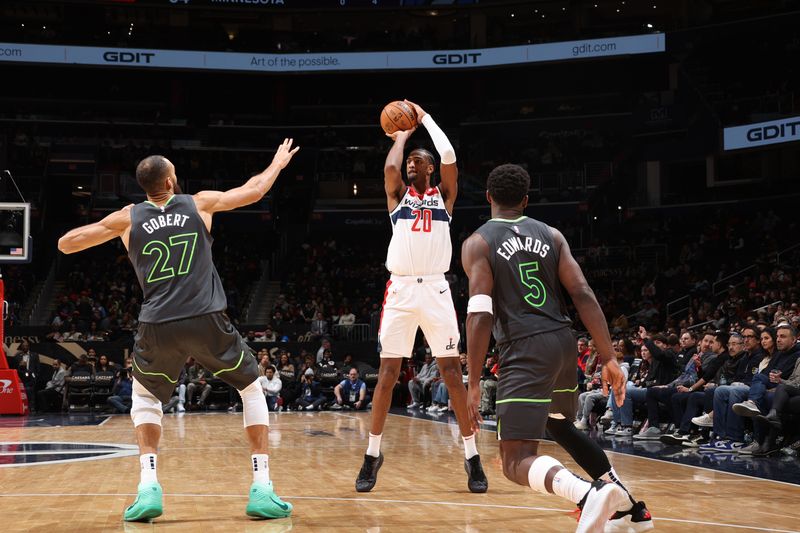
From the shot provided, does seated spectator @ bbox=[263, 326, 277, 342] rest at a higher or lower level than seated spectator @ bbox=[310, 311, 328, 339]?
lower

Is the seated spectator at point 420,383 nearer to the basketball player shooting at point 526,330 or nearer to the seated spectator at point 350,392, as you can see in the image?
the seated spectator at point 350,392

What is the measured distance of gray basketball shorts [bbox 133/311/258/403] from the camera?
488 cm

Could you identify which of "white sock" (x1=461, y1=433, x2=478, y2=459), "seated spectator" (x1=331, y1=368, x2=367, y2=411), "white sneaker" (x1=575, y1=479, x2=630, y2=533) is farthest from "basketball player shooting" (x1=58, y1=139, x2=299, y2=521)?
"seated spectator" (x1=331, y1=368, x2=367, y2=411)

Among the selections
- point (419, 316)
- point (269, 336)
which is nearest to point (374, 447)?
point (419, 316)

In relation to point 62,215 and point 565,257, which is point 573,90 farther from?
point 565,257

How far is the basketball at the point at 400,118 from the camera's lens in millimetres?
6414

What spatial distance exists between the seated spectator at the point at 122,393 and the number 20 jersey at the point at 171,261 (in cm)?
1337

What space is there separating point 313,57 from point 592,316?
26.3 metres

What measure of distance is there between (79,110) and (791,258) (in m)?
24.5

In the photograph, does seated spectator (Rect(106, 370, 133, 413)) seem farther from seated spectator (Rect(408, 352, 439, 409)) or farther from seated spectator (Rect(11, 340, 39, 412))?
seated spectator (Rect(408, 352, 439, 409))

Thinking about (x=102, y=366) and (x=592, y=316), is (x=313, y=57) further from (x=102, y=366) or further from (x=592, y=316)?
(x=592, y=316)

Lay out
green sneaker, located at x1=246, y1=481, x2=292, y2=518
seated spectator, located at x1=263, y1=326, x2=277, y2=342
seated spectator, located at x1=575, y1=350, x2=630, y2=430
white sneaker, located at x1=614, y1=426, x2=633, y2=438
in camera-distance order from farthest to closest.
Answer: seated spectator, located at x1=263, y1=326, x2=277, y2=342 < seated spectator, located at x1=575, y1=350, x2=630, y2=430 < white sneaker, located at x1=614, y1=426, x2=633, y2=438 < green sneaker, located at x1=246, y1=481, x2=292, y2=518

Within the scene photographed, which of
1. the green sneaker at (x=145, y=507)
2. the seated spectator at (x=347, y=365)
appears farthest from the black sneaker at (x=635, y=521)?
the seated spectator at (x=347, y=365)

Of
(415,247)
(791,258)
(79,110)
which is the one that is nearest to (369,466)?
(415,247)
